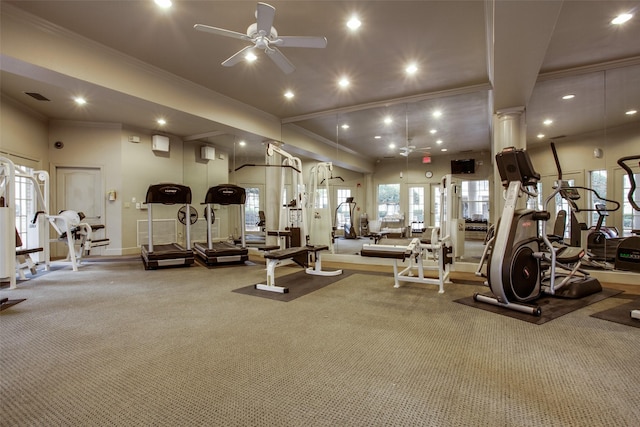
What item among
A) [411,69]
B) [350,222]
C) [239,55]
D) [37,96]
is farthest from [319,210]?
[37,96]

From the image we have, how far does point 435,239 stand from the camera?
4.30 m

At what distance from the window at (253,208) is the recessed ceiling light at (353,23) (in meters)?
5.27

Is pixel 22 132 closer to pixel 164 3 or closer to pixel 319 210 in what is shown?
pixel 164 3

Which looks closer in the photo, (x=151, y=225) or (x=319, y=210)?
(x=151, y=225)

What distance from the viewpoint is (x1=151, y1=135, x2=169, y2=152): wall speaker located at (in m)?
8.02

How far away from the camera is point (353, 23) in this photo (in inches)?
138

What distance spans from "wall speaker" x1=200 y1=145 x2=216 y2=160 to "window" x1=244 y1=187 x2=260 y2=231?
1.64 metres

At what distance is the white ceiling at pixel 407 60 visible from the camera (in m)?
3.21

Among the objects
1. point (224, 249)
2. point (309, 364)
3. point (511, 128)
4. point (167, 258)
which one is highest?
point (511, 128)

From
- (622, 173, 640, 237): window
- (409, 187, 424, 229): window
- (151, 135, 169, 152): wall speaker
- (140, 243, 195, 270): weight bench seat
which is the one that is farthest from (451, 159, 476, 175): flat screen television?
(151, 135, 169, 152): wall speaker

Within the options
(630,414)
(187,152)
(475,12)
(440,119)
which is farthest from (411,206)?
(187,152)

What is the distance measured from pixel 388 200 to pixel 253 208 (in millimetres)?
4006

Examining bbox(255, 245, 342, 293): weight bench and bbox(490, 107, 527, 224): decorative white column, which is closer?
bbox(255, 245, 342, 293): weight bench

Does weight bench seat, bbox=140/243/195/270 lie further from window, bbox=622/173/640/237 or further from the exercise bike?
window, bbox=622/173/640/237
